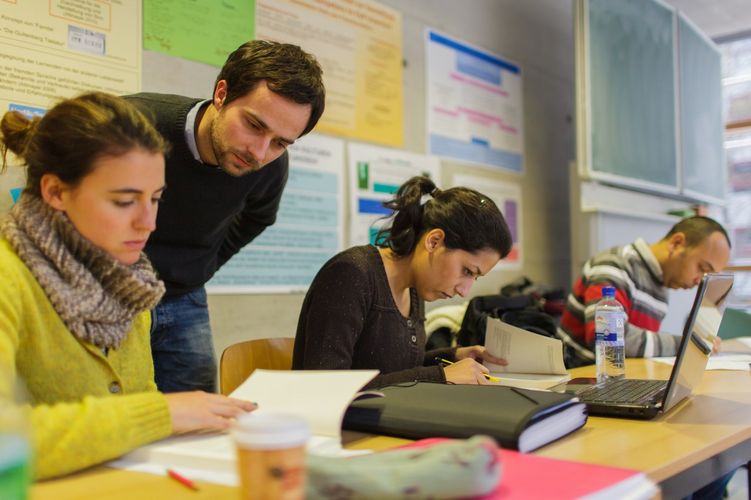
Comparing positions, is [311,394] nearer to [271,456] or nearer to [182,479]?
[182,479]

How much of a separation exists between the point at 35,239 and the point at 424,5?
250cm

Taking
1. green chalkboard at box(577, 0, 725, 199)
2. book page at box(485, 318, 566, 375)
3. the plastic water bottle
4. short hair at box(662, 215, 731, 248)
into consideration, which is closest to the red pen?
book page at box(485, 318, 566, 375)

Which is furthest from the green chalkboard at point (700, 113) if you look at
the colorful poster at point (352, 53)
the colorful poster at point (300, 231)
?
the colorful poster at point (300, 231)

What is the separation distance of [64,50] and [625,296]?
74.5 inches

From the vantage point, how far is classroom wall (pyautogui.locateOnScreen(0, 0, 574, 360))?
309cm

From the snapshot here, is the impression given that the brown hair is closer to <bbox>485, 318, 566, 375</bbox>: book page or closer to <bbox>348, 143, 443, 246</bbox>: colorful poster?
<bbox>485, 318, 566, 375</bbox>: book page

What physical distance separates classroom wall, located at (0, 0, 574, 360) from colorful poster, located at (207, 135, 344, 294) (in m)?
0.10

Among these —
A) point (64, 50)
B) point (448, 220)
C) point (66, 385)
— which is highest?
point (64, 50)

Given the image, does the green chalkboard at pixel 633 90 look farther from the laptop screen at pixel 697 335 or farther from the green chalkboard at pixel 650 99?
the laptop screen at pixel 697 335

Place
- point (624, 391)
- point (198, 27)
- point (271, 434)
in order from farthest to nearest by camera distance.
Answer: point (198, 27)
point (624, 391)
point (271, 434)

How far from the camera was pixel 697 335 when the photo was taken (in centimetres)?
127

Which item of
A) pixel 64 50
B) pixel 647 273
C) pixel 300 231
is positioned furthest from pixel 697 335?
pixel 64 50

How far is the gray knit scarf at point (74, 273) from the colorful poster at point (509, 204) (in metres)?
2.46

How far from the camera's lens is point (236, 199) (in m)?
1.77
